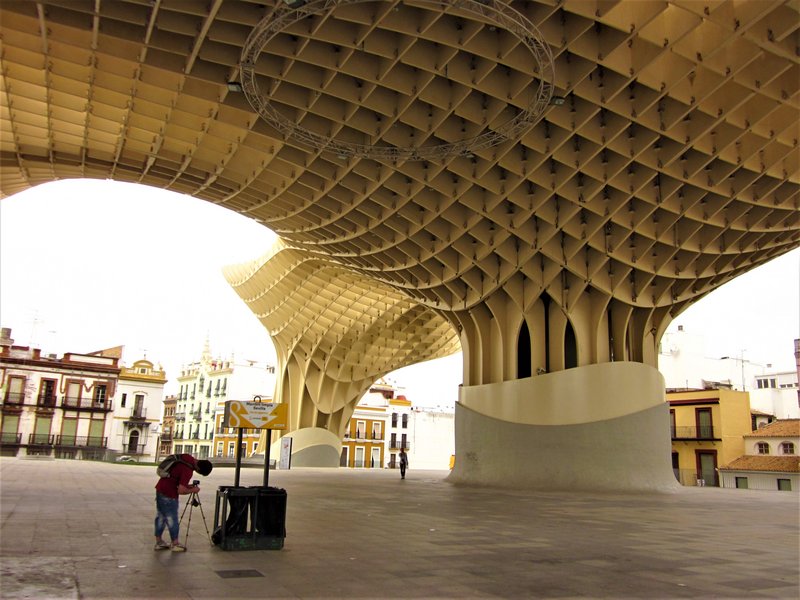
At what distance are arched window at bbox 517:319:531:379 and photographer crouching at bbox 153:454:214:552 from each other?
2491cm

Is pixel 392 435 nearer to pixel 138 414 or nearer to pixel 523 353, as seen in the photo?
pixel 138 414

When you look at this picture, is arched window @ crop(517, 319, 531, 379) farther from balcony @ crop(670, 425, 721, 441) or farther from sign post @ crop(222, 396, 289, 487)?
sign post @ crop(222, 396, 289, 487)

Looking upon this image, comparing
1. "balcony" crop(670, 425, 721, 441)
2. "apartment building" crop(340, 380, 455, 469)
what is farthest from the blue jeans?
"apartment building" crop(340, 380, 455, 469)

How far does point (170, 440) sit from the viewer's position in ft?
314

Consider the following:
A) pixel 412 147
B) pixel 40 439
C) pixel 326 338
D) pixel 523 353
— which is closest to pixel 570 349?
pixel 523 353

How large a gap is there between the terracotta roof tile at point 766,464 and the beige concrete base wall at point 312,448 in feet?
99.5

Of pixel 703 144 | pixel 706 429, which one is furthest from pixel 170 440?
pixel 703 144

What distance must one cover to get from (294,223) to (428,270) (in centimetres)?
689

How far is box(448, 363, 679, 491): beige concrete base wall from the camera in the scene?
28141mm

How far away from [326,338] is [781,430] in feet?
114

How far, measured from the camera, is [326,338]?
5538 cm

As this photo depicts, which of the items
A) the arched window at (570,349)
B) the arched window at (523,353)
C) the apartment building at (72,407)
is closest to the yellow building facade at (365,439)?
the apartment building at (72,407)

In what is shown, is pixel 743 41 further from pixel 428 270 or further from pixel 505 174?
pixel 428 270

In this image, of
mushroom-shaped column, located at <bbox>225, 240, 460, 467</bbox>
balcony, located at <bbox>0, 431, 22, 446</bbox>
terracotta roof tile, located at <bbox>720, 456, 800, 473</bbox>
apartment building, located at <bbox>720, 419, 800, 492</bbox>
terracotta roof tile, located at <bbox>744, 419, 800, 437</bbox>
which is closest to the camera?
terracotta roof tile, located at <bbox>720, 456, 800, 473</bbox>
